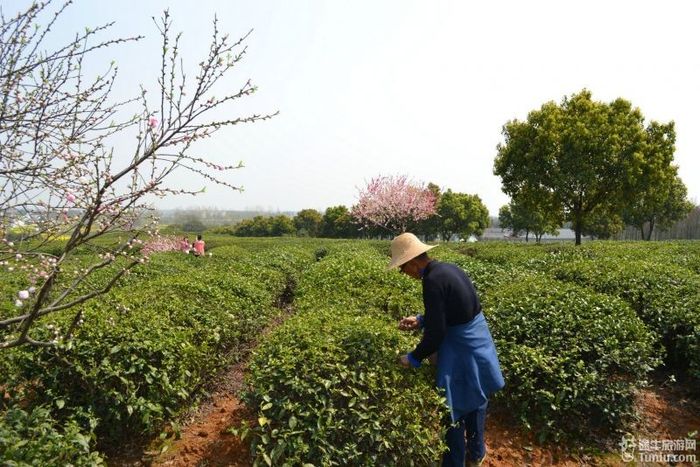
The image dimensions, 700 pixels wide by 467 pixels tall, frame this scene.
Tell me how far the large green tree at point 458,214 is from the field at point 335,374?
42.5m

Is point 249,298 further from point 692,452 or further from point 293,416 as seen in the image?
point 692,452

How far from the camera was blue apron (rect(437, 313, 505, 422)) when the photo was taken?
3098mm

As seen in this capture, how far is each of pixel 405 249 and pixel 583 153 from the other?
57.2 ft

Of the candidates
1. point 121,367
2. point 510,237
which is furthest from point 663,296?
point 510,237

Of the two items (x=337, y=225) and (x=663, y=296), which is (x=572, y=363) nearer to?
(x=663, y=296)

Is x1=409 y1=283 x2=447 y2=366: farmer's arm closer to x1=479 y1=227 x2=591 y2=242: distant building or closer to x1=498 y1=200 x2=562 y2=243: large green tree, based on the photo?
x1=498 y1=200 x2=562 y2=243: large green tree

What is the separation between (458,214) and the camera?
47938 millimetres

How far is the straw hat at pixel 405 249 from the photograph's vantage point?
10.6ft

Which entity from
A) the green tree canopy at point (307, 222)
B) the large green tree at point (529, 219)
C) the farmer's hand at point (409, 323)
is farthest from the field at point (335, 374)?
the green tree canopy at point (307, 222)

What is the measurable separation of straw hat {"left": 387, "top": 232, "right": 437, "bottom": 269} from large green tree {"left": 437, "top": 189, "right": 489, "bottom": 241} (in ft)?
147

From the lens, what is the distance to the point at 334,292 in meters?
5.96

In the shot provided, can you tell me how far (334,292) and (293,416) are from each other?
3.15 meters

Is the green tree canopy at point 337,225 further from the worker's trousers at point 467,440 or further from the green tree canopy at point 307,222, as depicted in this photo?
the worker's trousers at point 467,440

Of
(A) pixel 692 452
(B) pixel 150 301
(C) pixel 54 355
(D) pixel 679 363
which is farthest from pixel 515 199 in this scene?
(C) pixel 54 355
